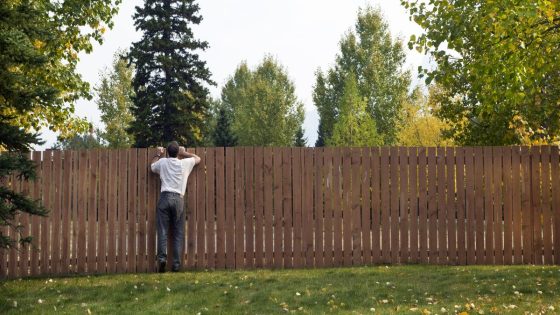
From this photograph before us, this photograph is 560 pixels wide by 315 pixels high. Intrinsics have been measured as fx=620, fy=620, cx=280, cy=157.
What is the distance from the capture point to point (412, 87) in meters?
50.3

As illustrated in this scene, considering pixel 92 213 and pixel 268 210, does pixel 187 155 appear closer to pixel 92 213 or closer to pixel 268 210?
pixel 268 210

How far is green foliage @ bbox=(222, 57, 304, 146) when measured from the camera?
47.2m

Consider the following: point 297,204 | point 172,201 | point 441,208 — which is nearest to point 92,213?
point 172,201

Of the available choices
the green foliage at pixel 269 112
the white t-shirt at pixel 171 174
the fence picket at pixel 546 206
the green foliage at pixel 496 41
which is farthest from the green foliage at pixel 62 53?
the green foliage at pixel 269 112

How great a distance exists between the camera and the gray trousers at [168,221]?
968 centimetres

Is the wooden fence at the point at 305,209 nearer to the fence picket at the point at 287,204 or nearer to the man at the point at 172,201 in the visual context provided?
the fence picket at the point at 287,204

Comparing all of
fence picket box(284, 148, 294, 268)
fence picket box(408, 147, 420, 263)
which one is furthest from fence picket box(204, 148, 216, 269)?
fence picket box(408, 147, 420, 263)

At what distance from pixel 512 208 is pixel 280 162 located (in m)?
3.97

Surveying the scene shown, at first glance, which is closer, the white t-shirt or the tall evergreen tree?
the white t-shirt

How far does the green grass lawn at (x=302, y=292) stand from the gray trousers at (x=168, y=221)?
350 mm

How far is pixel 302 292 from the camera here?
7797 mm

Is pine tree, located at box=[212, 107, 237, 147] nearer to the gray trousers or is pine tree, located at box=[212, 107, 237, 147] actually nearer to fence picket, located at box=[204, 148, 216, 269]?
fence picket, located at box=[204, 148, 216, 269]

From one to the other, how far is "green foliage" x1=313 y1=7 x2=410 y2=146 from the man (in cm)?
3294

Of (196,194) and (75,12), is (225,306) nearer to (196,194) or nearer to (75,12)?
(196,194)
